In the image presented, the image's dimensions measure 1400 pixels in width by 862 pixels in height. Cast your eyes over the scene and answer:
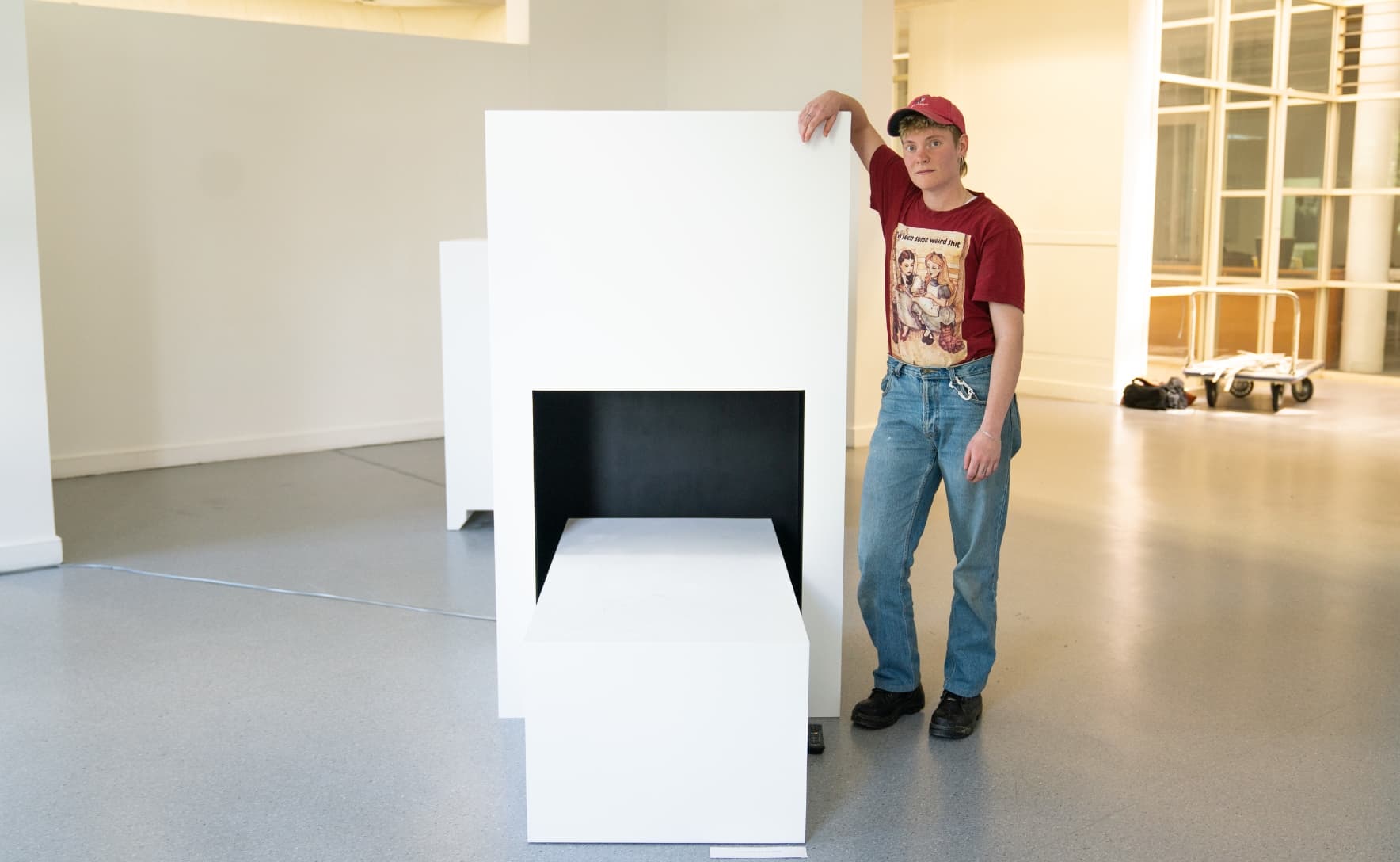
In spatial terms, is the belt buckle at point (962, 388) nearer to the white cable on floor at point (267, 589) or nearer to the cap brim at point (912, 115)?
the cap brim at point (912, 115)

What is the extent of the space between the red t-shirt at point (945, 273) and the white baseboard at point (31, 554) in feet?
9.76

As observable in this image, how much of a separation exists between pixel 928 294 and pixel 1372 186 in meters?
8.10

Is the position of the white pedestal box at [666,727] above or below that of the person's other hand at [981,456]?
below

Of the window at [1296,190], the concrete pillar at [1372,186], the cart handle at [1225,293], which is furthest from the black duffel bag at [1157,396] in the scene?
the concrete pillar at [1372,186]

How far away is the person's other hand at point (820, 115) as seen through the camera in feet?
8.42

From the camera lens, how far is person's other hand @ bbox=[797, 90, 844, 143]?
2.57m

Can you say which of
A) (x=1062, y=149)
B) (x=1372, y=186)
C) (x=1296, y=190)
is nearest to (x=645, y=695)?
(x=1062, y=149)

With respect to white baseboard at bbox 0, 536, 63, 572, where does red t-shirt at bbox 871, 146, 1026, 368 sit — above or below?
above

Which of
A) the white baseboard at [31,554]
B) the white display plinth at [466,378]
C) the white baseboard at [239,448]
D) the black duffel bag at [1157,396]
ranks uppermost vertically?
the white display plinth at [466,378]

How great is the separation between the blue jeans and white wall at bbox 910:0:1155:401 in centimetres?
548

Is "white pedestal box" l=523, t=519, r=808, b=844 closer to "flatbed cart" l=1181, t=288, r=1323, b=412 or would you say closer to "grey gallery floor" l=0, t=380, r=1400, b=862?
"grey gallery floor" l=0, t=380, r=1400, b=862

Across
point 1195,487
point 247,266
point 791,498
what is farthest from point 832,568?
point 247,266

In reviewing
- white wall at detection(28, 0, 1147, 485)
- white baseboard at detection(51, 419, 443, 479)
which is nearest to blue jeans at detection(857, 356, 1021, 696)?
white wall at detection(28, 0, 1147, 485)

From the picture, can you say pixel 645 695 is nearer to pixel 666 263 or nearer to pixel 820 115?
pixel 666 263
